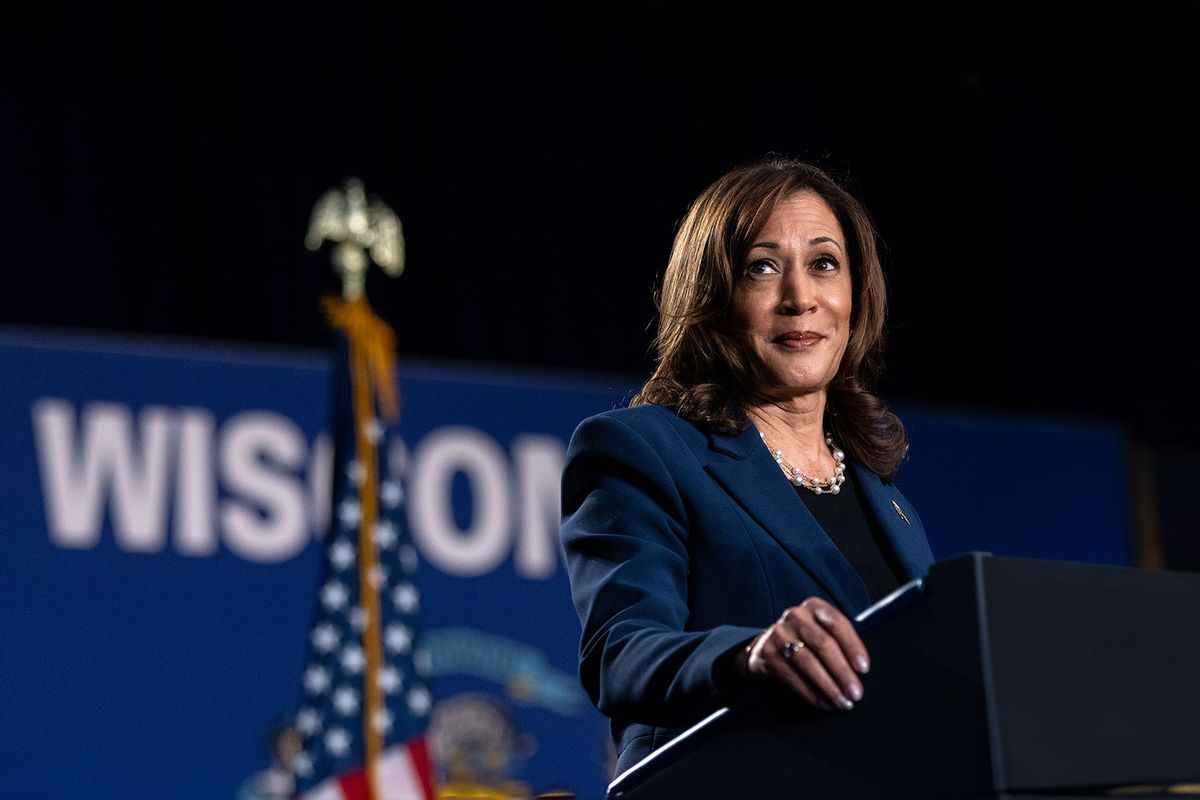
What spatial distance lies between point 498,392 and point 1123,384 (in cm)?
264

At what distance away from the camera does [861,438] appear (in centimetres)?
179

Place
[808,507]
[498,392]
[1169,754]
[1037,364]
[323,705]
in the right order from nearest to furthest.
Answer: [1169,754] → [808,507] → [323,705] → [498,392] → [1037,364]

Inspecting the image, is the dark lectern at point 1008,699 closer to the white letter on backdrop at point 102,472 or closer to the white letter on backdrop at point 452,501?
the white letter on backdrop at point 102,472

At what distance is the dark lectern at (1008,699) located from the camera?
1.06 metres

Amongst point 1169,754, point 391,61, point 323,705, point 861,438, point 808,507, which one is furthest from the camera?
point 391,61

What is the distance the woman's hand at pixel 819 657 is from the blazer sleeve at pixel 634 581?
0.22ft

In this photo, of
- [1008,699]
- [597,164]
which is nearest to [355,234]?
[597,164]

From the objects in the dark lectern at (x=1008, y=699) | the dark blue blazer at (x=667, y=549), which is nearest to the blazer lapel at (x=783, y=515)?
the dark blue blazer at (x=667, y=549)

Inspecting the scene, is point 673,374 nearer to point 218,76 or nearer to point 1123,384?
point 218,76

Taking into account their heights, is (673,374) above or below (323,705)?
above

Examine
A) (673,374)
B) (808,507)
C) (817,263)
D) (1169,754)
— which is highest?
(817,263)

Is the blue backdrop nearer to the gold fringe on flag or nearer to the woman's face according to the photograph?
the gold fringe on flag

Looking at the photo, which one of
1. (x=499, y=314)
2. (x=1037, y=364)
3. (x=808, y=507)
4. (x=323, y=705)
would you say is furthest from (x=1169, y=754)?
(x=1037, y=364)

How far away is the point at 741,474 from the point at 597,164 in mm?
3845
